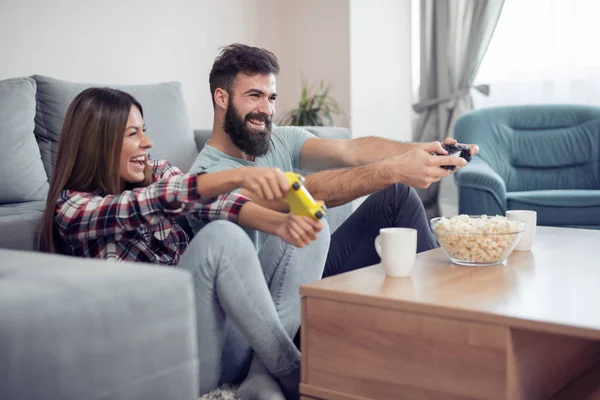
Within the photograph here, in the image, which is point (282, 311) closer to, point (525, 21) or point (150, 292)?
point (150, 292)

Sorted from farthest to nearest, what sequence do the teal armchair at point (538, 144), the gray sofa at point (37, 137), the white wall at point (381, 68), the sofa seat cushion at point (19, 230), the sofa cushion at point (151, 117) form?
the white wall at point (381, 68) → the teal armchair at point (538, 144) → the sofa cushion at point (151, 117) → the gray sofa at point (37, 137) → the sofa seat cushion at point (19, 230)

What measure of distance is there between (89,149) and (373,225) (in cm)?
85

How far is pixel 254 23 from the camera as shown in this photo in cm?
417

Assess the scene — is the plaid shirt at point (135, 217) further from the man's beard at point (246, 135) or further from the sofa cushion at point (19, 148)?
the sofa cushion at point (19, 148)

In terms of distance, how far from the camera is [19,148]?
230 cm

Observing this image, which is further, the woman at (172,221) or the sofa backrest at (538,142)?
the sofa backrest at (538,142)

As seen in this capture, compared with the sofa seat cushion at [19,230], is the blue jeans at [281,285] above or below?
below

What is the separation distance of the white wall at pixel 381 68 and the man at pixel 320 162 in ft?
5.55

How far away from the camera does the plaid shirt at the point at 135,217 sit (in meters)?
1.49

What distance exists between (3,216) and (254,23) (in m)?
2.59

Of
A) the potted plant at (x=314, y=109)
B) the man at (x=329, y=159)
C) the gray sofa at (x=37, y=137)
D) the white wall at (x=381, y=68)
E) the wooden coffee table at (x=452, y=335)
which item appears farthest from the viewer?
the white wall at (x=381, y=68)

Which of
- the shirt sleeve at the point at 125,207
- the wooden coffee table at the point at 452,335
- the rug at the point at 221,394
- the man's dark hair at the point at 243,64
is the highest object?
the man's dark hair at the point at 243,64

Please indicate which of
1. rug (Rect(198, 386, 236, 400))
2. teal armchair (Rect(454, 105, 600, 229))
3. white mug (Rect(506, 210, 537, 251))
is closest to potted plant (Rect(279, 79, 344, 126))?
teal armchair (Rect(454, 105, 600, 229))

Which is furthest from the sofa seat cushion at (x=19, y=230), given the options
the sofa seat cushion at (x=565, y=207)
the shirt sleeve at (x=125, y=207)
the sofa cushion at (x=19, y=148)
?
the sofa seat cushion at (x=565, y=207)
